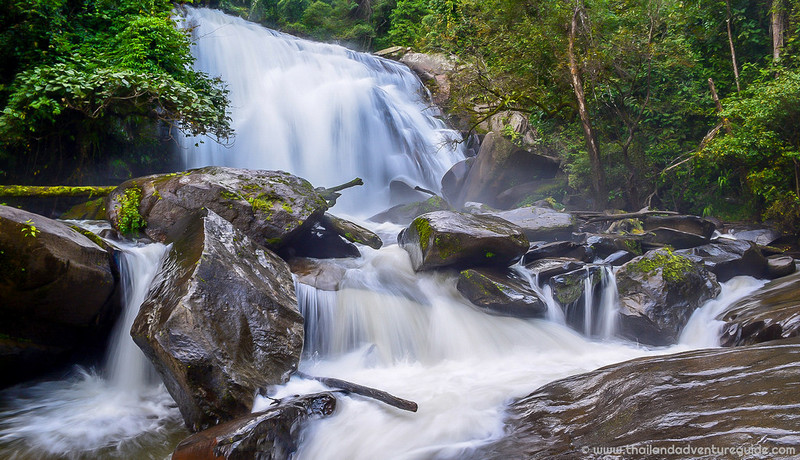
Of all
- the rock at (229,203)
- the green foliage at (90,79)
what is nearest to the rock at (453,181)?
the green foliage at (90,79)

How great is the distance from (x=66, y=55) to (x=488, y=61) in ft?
31.7

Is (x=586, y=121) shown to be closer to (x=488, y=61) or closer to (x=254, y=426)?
(x=488, y=61)

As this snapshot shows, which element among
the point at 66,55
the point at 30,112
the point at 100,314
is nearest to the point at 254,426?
the point at 100,314

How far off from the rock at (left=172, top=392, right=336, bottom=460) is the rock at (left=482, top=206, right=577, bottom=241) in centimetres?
653

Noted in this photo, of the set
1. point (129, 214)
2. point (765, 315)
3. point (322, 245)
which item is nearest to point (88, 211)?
point (129, 214)

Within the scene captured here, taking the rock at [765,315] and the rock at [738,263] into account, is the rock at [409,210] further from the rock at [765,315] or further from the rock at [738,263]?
the rock at [765,315]

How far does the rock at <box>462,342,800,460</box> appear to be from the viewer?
2.29 m

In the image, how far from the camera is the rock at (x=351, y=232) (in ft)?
25.4

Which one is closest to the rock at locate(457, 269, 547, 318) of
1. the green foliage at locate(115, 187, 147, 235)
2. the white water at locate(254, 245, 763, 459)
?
the white water at locate(254, 245, 763, 459)

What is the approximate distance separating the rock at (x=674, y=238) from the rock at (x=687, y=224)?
0.68 ft

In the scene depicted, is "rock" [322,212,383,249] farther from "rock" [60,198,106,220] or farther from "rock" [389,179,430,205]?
"rock" [389,179,430,205]

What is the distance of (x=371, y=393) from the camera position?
3.98 metres

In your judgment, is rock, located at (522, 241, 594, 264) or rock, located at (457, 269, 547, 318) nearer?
rock, located at (457, 269, 547, 318)

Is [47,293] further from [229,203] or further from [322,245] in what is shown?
[322,245]
